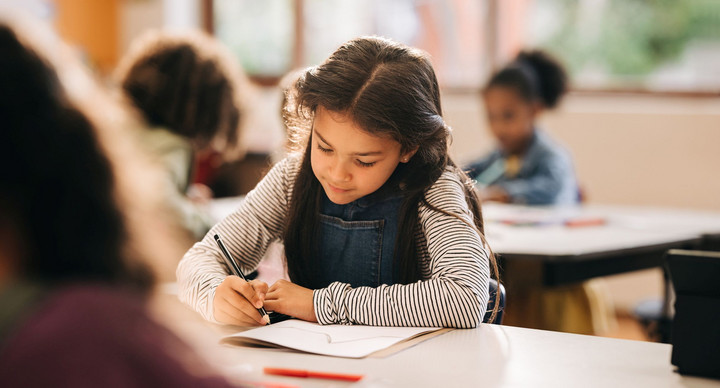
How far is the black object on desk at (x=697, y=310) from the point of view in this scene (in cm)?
92

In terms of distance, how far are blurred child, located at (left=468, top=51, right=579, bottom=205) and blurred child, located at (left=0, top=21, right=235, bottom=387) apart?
248 centimetres

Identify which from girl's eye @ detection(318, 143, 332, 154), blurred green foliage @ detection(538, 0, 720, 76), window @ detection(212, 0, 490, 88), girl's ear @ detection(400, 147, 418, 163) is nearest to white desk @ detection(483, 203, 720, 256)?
girl's ear @ detection(400, 147, 418, 163)

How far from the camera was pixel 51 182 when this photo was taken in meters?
0.48

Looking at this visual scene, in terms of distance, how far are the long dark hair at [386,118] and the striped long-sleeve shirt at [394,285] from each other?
3 centimetres

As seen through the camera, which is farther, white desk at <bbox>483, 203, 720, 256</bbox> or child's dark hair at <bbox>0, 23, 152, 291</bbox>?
white desk at <bbox>483, 203, 720, 256</bbox>

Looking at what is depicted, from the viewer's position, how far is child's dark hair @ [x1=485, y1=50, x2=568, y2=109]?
10.3 ft

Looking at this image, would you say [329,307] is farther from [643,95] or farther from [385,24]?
[385,24]

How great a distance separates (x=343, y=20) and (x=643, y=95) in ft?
5.67

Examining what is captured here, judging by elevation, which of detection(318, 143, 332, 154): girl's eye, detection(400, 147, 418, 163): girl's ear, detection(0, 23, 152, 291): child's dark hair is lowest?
detection(400, 147, 418, 163): girl's ear

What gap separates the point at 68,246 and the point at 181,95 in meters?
1.89

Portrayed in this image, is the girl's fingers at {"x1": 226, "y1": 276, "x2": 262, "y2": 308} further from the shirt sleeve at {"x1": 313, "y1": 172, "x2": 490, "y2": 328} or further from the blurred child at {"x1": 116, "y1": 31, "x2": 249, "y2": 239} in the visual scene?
the blurred child at {"x1": 116, "y1": 31, "x2": 249, "y2": 239}

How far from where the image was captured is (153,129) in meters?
2.32

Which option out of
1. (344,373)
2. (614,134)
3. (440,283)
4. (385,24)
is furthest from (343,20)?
(344,373)

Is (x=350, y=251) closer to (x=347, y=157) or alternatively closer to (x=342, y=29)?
(x=347, y=157)
